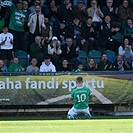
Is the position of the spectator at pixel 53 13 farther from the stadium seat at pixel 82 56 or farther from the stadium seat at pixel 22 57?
the stadium seat at pixel 22 57

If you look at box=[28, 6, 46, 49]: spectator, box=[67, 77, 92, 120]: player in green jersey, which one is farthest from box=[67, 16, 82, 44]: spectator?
box=[67, 77, 92, 120]: player in green jersey

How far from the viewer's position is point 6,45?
52.7 feet

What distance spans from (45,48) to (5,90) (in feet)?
8.44

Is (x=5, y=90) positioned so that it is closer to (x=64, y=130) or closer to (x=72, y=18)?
(x=72, y=18)

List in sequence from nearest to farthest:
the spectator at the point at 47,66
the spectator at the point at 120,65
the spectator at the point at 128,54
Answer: the spectator at the point at 47,66, the spectator at the point at 120,65, the spectator at the point at 128,54

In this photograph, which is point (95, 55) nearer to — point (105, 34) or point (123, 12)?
point (105, 34)

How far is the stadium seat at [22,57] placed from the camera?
1639 centimetres

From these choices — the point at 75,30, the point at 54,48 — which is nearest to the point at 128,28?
the point at 75,30

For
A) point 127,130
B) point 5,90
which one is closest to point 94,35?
point 5,90

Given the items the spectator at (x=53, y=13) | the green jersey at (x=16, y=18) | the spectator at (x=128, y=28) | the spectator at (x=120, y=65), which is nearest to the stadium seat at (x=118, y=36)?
the spectator at (x=128, y=28)

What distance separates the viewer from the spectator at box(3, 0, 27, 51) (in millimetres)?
16547

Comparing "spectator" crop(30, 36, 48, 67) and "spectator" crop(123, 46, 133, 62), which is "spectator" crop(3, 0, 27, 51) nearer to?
"spectator" crop(30, 36, 48, 67)

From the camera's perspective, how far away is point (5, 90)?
14422 millimetres

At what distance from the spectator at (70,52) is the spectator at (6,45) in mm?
1901
